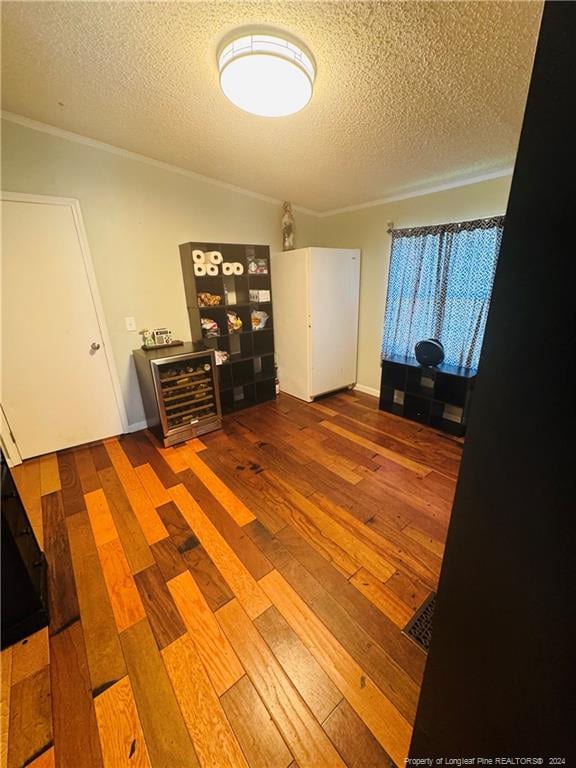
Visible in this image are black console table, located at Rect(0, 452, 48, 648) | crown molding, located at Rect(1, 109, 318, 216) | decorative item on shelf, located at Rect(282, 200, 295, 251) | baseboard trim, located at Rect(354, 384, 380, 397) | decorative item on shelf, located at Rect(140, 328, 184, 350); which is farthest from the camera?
baseboard trim, located at Rect(354, 384, 380, 397)

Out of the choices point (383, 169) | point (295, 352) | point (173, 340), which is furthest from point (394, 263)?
point (173, 340)

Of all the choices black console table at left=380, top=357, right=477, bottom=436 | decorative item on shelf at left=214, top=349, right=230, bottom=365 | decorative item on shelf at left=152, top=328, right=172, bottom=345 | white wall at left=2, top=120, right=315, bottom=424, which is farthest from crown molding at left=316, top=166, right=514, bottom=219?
decorative item on shelf at left=152, top=328, right=172, bottom=345

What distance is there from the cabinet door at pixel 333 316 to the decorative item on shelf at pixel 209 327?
1.05 m

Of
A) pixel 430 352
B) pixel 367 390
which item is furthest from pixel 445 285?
pixel 367 390

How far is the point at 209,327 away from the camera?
308cm

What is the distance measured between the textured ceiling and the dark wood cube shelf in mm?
846

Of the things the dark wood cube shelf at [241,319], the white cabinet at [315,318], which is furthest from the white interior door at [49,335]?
the white cabinet at [315,318]

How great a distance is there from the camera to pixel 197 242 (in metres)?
2.87

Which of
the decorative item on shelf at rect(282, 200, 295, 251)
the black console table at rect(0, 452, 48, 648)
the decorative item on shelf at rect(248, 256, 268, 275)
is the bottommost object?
the black console table at rect(0, 452, 48, 648)

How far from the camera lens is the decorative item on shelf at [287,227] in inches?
137

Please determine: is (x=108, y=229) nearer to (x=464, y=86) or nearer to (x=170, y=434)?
(x=170, y=434)

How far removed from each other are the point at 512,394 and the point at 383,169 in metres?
2.73

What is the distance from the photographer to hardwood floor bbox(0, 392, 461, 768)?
38.4 inches

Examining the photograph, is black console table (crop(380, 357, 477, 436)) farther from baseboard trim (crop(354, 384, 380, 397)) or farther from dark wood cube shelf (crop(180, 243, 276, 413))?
dark wood cube shelf (crop(180, 243, 276, 413))
